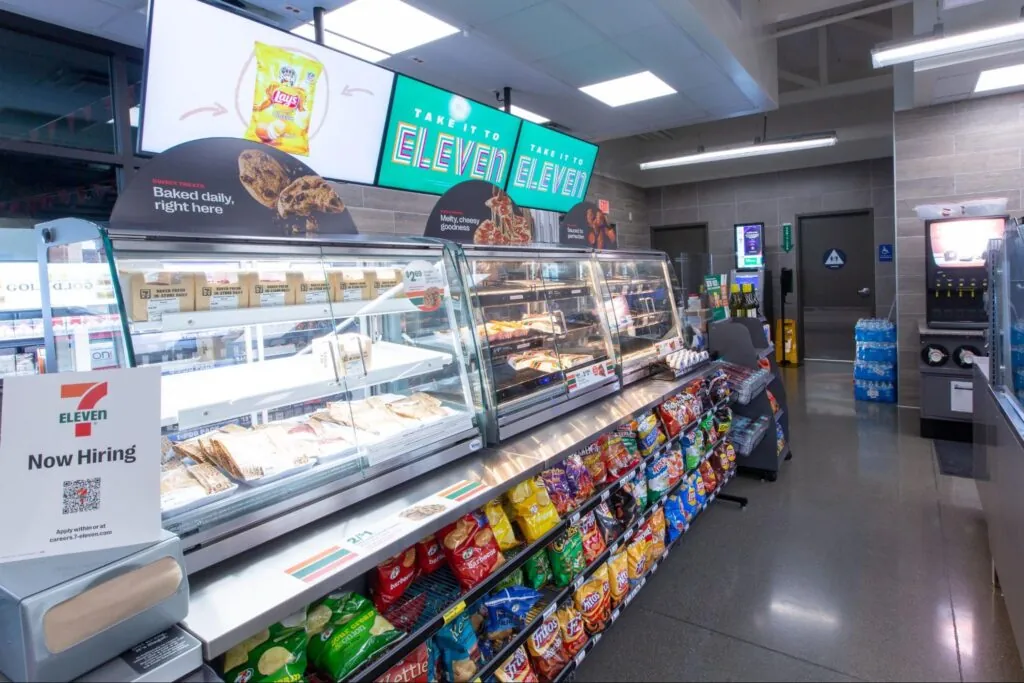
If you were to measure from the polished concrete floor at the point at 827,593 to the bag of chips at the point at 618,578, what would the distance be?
22 cm

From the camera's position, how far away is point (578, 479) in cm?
253

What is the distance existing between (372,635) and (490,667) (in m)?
0.57

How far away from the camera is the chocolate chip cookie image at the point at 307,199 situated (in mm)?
2123

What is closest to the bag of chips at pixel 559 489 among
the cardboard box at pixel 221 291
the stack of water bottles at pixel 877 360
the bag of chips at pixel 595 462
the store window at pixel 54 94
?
the bag of chips at pixel 595 462

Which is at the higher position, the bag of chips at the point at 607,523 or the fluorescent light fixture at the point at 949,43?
the fluorescent light fixture at the point at 949,43

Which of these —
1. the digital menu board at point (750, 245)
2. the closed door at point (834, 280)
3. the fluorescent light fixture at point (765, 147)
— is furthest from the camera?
the digital menu board at point (750, 245)

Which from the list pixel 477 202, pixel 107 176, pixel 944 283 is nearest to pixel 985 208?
pixel 944 283

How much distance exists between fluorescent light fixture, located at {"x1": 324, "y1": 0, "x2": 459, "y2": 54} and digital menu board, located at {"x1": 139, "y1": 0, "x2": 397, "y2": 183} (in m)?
0.73

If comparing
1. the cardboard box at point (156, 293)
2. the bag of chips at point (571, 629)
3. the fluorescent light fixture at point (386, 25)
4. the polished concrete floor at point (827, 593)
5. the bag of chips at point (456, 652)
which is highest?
the fluorescent light fixture at point (386, 25)

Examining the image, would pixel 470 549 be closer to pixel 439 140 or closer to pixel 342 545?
pixel 342 545

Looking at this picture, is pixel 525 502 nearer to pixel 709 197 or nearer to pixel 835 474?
pixel 835 474

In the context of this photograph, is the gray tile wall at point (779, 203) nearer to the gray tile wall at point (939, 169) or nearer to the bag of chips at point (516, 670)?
the gray tile wall at point (939, 169)

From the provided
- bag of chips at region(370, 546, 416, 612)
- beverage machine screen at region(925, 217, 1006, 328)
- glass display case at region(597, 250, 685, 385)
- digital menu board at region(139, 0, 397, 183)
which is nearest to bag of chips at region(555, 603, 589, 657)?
bag of chips at region(370, 546, 416, 612)

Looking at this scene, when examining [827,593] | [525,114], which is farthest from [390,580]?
[525,114]
